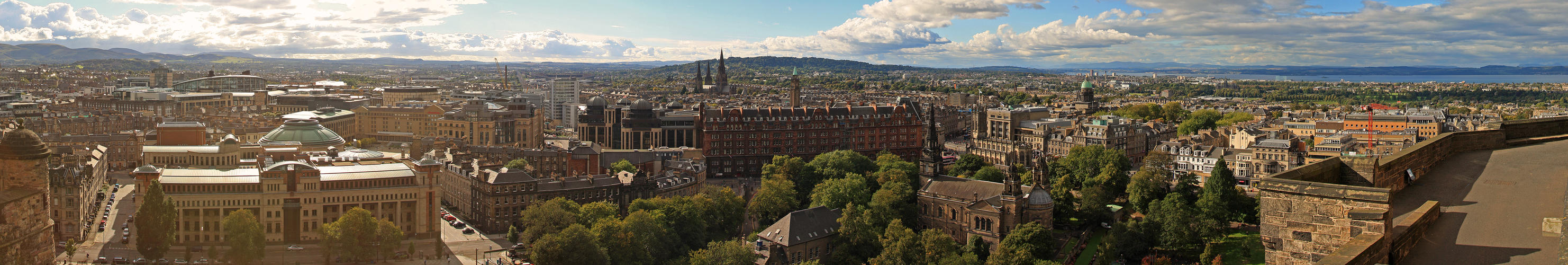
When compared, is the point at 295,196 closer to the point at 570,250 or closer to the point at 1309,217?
the point at 570,250

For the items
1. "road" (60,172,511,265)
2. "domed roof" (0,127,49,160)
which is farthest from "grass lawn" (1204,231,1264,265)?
"domed roof" (0,127,49,160)

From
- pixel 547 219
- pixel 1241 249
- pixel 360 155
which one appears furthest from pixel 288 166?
pixel 1241 249

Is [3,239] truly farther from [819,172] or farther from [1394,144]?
[1394,144]

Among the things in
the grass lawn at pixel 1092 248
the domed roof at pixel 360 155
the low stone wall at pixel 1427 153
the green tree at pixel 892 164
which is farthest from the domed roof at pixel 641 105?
the low stone wall at pixel 1427 153

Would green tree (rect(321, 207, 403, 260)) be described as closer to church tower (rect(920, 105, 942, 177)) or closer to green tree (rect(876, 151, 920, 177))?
church tower (rect(920, 105, 942, 177))

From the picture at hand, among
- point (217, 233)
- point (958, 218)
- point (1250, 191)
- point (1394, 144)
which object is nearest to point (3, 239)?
point (217, 233)

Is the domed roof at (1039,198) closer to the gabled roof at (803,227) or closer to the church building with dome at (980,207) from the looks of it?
the church building with dome at (980,207)
